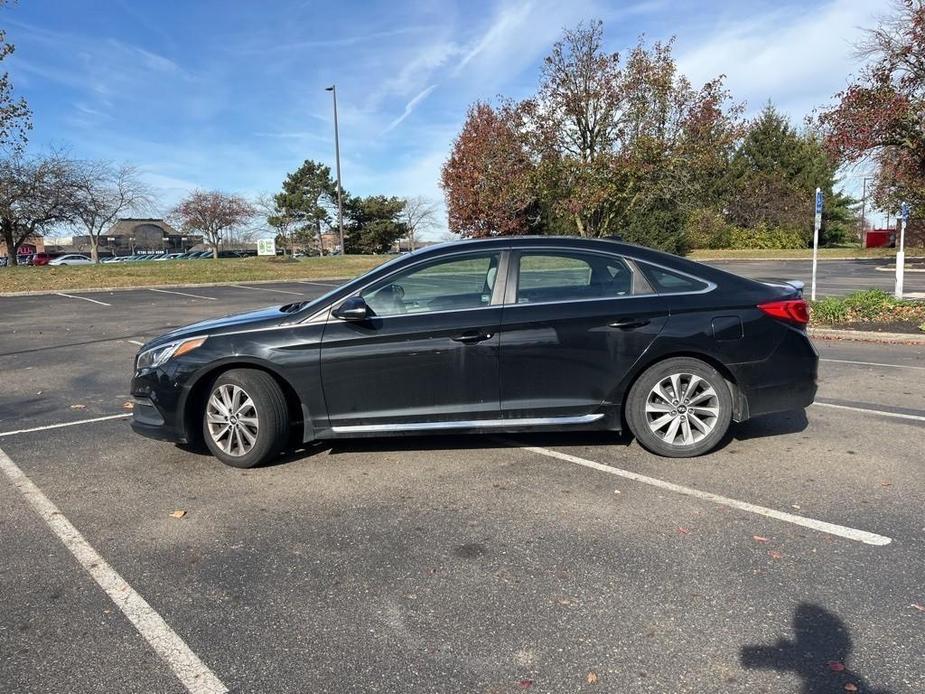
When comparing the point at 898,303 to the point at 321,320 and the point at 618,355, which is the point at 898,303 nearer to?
the point at 618,355

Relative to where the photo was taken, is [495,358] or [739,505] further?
[495,358]

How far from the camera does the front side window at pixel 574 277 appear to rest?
187 inches

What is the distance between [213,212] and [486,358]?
6148 cm

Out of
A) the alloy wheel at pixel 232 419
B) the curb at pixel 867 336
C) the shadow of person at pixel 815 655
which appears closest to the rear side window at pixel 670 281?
the shadow of person at pixel 815 655

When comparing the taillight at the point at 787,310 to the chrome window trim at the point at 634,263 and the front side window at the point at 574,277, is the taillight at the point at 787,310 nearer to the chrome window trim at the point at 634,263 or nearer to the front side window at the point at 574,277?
the chrome window trim at the point at 634,263

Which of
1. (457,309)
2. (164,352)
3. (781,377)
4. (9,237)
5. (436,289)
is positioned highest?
(9,237)

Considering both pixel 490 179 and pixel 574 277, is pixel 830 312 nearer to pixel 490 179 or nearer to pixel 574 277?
pixel 574 277

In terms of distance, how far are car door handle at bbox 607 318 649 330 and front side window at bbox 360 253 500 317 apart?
34.6 inches

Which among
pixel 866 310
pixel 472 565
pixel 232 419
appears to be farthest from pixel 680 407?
pixel 866 310

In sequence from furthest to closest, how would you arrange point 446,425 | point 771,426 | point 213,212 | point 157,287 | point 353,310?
point 213,212
point 157,287
point 771,426
point 446,425
point 353,310

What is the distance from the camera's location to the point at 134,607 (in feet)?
9.81

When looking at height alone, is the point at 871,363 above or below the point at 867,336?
below

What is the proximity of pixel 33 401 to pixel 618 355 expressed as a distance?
5.90 metres

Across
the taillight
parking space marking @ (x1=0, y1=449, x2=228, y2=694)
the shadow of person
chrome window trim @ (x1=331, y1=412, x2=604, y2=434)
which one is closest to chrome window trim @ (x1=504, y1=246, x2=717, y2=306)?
the taillight
